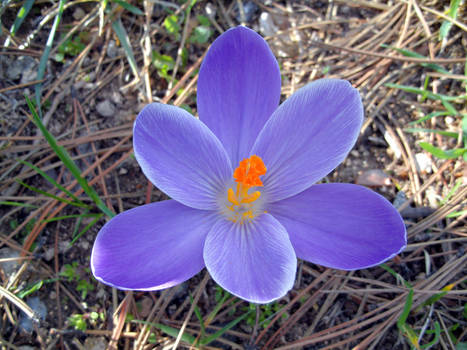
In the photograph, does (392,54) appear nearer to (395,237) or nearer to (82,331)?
(395,237)

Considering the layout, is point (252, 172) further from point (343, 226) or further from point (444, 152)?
point (444, 152)

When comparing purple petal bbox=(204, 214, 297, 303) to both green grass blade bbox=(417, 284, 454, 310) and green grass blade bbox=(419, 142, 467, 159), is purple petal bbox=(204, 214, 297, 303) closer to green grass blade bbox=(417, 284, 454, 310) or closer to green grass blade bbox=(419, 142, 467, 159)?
green grass blade bbox=(417, 284, 454, 310)

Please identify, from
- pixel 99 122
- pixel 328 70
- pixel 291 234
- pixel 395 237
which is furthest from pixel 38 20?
pixel 395 237

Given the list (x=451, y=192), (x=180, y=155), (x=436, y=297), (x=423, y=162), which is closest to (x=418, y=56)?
(x=423, y=162)

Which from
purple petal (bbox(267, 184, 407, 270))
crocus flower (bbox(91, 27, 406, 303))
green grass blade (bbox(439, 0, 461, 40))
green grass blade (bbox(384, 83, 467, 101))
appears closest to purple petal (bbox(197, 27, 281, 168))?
crocus flower (bbox(91, 27, 406, 303))

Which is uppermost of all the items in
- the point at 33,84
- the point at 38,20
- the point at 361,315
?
the point at 38,20

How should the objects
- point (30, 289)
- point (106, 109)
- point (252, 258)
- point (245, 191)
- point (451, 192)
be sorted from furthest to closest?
1. point (106, 109)
2. point (451, 192)
3. point (30, 289)
4. point (245, 191)
5. point (252, 258)
